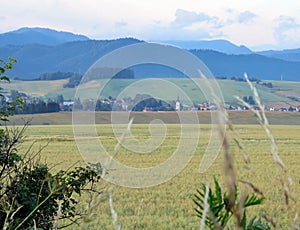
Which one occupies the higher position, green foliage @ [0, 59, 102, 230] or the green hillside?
the green hillside

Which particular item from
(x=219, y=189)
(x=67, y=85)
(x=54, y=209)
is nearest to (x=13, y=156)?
(x=54, y=209)

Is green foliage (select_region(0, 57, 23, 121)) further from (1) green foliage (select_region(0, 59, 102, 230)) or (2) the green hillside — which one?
(2) the green hillside

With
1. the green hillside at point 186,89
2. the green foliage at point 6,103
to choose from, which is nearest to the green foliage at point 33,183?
the green foliage at point 6,103

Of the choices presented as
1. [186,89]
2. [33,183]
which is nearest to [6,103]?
[33,183]

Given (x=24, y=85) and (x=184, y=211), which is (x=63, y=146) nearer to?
(x=184, y=211)

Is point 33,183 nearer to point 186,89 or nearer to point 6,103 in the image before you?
point 6,103

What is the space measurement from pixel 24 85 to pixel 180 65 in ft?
369

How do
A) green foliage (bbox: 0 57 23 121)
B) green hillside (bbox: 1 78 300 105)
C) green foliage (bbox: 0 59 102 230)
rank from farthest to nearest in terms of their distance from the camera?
green hillside (bbox: 1 78 300 105), green foliage (bbox: 0 57 23 121), green foliage (bbox: 0 59 102 230)

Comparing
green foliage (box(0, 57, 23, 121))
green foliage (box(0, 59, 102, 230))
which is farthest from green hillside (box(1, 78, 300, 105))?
green foliage (box(0, 59, 102, 230))

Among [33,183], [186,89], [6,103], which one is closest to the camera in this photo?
[33,183]

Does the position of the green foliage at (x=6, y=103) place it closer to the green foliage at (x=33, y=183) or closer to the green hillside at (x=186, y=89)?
the green foliage at (x=33, y=183)

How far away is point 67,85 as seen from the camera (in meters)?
125

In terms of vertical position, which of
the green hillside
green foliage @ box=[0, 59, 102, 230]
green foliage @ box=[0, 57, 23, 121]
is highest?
the green hillside

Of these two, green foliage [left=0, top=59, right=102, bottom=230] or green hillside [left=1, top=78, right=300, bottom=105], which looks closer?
green foliage [left=0, top=59, right=102, bottom=230]
